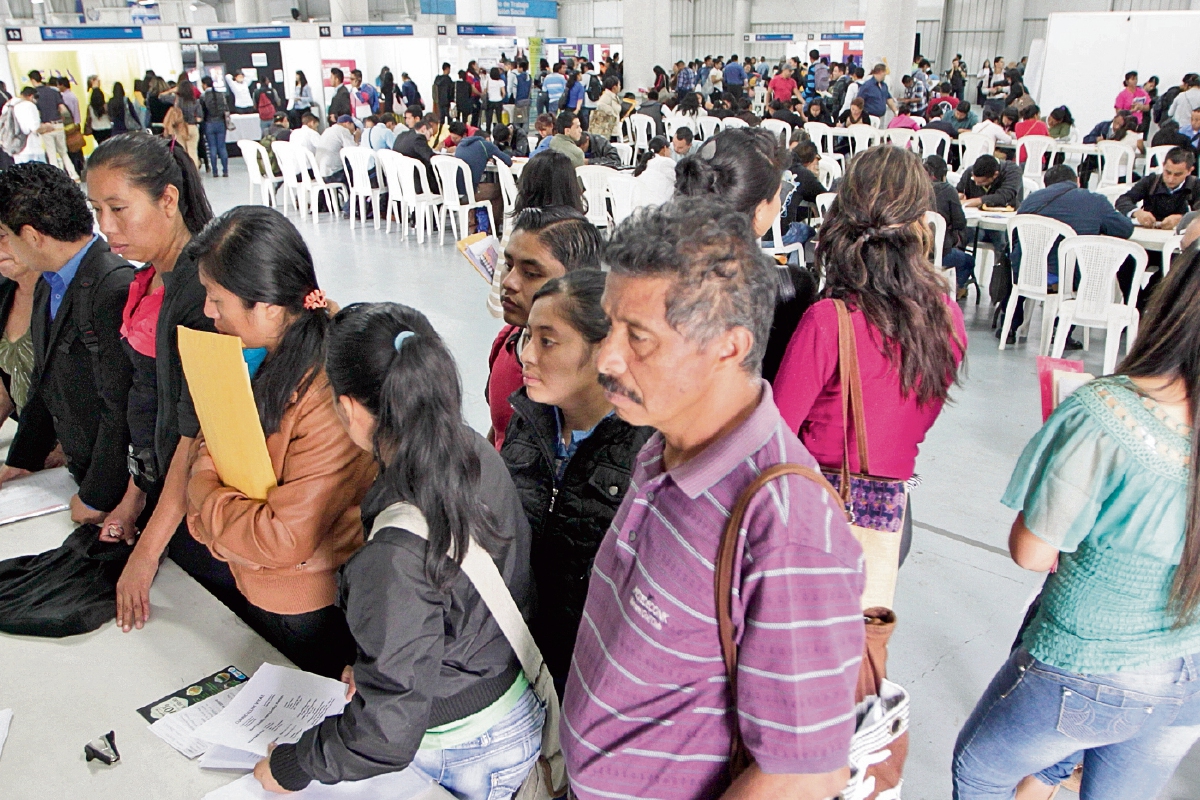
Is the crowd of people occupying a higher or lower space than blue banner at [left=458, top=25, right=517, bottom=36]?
lower

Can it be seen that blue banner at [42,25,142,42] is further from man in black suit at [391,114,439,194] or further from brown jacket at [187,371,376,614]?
brown jacket at [187,371,376,614]

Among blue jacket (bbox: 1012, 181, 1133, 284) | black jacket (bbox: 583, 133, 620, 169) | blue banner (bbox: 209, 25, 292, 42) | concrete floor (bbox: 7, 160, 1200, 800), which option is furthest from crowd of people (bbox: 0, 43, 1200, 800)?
blue banner (bbox: 209, 25, 292, 42)

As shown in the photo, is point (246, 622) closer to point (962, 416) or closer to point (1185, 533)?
point (1185, 533)

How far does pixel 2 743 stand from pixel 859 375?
1.62 meters

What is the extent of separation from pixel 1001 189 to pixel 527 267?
16.8 feet

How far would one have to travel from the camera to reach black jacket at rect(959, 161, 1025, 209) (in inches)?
238

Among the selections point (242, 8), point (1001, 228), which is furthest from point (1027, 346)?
point (242, 8)

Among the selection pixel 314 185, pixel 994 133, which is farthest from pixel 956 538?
pixel 314 185

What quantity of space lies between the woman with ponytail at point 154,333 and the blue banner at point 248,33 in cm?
1451

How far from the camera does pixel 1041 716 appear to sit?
4.57ft

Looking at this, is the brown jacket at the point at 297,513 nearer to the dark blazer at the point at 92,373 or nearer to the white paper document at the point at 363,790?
the white paper document at the point at 363,790

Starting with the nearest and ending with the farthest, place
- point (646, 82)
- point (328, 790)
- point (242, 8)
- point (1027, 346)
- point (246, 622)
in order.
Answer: point (328, 790)
point (246, 622)
point (1027, 346)
point (646, 82)
point (242, 8)

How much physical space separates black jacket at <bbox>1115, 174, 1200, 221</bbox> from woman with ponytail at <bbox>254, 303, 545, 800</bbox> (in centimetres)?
560

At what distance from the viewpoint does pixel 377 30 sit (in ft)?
49.7
